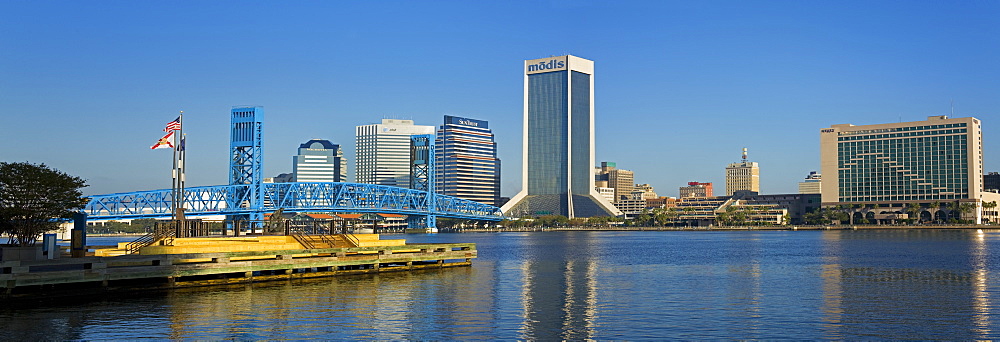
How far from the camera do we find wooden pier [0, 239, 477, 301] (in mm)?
48531

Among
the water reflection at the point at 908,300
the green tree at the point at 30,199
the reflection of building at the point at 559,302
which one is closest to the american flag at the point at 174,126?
the green tree at the point at 30,199

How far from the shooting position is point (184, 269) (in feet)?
A: 187

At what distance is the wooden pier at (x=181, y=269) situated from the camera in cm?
4853

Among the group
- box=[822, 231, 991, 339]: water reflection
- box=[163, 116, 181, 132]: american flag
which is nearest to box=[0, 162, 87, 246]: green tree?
box=[163, 116, 181, 132]: american flag

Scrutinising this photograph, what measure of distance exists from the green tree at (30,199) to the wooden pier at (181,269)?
1213 cm

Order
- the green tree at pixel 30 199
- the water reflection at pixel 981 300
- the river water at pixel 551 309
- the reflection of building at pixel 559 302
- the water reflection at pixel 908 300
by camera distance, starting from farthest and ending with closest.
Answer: the green tree at pixel 30 199 < the water reflection at pixel 981 300 < the water reflection at pixel 908 300 < the reflection of building at pixel 559 302 < the river water at pixel 551 309

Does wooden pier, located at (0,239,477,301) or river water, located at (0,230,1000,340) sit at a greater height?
wooden pier, located at (0,239,477,301)

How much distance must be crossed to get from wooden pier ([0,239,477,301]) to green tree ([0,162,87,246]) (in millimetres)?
12132

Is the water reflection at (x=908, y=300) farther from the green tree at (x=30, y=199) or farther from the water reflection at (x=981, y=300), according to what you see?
the green tree at (x=30, y=199)

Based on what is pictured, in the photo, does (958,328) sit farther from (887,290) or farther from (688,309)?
(887,290)

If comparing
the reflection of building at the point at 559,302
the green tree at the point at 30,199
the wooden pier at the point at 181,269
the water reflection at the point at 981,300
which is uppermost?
the green tree at the point at 30,199

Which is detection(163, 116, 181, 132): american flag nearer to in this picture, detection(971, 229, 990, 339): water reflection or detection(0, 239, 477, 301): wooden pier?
detection(0, 239, 477, 301): wooden pier

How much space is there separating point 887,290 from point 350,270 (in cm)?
3787

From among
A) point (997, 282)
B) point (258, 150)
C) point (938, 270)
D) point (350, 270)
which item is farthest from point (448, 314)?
point (258, 150)
